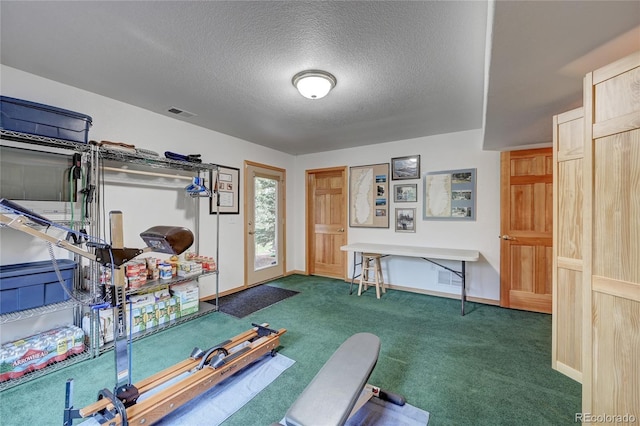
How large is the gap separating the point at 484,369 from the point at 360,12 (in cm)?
285

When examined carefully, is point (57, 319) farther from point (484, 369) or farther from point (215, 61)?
point (484, 369)

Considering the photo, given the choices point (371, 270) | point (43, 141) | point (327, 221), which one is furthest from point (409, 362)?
point (43, 141)

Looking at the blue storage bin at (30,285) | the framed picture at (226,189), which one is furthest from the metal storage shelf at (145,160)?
the blue storage bin at (30,285)

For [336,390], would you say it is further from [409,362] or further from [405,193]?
[405,193]

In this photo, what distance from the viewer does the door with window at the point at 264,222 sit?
465cm

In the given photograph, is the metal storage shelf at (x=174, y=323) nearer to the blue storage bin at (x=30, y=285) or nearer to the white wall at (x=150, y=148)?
the white wall at (x=150, y=148)

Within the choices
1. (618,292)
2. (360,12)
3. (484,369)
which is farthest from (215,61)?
(484,369)

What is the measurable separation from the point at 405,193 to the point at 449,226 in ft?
2.83

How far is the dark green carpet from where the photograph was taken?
1770 mm

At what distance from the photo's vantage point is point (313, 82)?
2.33 metres

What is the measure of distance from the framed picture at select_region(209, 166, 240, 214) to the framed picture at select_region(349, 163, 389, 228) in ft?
6.80

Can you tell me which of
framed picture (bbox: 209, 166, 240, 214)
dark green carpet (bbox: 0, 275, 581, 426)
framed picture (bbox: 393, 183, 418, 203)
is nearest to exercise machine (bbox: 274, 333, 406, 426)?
dark green carpet (bbox: 0, 275, 581, 426)

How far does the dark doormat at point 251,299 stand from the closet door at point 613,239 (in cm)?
317

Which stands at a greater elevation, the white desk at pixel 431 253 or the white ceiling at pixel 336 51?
the white ceiling at pixel 336 51
